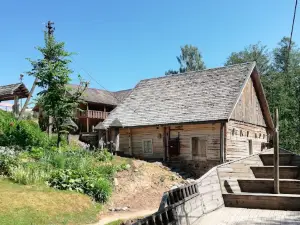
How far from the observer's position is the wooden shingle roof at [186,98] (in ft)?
63.1

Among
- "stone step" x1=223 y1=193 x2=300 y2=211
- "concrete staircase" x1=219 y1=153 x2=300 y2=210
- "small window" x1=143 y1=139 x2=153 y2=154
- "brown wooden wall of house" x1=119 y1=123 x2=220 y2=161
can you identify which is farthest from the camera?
"small window" x1=143 y1=139 x2=153 y2=154

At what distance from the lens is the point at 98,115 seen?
124ft

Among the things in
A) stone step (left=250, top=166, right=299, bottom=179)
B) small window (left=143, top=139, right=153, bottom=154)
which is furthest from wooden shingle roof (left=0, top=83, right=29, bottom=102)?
stone step (left=250, top=166, right=299, bottom=179)

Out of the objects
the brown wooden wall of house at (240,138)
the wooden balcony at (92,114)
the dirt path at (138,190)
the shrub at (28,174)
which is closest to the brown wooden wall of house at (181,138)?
the brown wooden wall of house at (240,138)

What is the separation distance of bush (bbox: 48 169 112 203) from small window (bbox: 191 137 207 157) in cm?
821

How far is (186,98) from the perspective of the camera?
21484 mm

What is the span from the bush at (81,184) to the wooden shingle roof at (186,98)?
8332 mm

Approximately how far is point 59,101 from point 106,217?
9.09 metres

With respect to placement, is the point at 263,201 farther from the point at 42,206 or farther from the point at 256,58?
the point at 256,58

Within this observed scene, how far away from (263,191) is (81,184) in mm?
6462

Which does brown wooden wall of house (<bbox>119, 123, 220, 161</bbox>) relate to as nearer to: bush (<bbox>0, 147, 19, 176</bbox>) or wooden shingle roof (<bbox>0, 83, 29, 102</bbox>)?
bush (<bbox>0, 147, 19, 176</bbox>)

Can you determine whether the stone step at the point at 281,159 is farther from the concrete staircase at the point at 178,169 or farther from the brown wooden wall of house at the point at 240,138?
the concrete staircase at the point at 178,169

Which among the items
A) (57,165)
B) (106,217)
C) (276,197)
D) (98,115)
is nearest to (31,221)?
(106,217)

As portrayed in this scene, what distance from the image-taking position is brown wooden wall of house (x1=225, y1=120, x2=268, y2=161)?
19.1 metres
